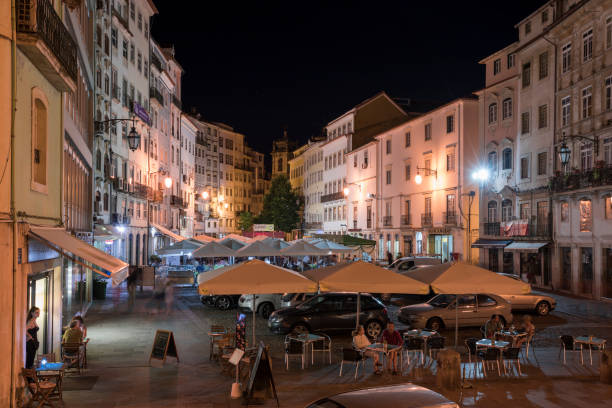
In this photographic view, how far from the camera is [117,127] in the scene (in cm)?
3975

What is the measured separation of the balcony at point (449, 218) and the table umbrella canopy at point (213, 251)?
21.8 metres

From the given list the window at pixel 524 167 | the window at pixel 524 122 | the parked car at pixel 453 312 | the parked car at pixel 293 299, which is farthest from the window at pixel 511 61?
the parked car at pixel 293 299

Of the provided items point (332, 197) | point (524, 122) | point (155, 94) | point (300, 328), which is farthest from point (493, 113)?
point (332, 197)

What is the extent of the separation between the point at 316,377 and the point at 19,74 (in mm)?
9098

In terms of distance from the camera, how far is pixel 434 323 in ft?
69.2

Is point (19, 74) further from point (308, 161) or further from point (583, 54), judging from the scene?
point (308, 161)

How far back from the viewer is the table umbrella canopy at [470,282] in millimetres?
15164

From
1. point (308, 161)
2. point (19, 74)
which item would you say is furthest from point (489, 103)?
point (308, 161)

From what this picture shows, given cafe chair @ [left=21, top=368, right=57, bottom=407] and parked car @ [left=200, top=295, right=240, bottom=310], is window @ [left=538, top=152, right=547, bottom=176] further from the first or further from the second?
cafe chair @ [left=21, top=368, right=57, bottom=407]

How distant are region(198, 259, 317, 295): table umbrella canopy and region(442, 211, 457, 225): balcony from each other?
1333 inches

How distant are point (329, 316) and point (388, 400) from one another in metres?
12.5

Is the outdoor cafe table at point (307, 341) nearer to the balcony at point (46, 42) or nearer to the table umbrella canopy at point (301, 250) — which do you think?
the balcony at point (46, 42)

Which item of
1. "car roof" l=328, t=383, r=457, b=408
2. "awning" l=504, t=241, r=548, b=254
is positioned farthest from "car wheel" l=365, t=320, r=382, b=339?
"awning" l=504, t=241, r=548, b=254

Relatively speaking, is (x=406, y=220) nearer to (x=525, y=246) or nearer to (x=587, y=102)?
(x=525, y=246)
